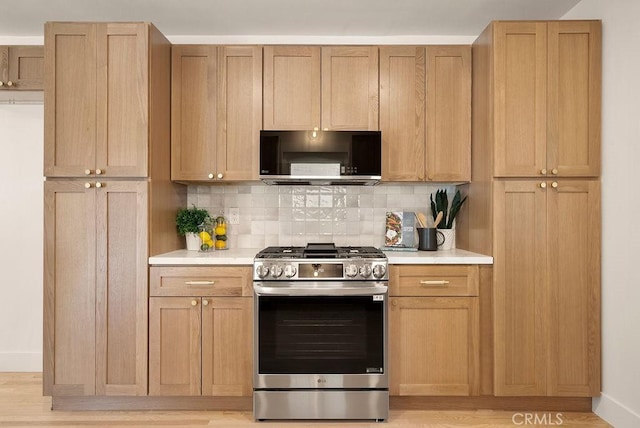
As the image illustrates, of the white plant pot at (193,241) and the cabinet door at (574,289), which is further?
the white plant pot at (193,241)

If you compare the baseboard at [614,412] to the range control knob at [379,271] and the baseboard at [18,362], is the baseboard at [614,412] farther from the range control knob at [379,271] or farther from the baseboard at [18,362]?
the baseboard at [18,362]

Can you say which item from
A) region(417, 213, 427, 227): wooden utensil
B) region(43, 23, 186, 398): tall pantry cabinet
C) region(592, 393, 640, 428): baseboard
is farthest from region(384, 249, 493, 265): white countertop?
region(43, 23, 186, 398): tall pantry cabinet

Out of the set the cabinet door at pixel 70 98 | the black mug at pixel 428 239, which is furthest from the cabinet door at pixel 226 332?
the black mug at pixel 428 239

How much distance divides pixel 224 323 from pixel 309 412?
0.69 metres

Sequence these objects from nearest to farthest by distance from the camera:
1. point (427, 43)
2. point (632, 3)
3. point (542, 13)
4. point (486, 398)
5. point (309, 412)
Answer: point (632, 3)
point (309, 412)
point (486, 398)
point (542, 13)
point (427, 43)

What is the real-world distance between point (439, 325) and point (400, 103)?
144 centimetres

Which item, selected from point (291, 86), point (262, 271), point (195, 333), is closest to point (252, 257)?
point (262, 271)

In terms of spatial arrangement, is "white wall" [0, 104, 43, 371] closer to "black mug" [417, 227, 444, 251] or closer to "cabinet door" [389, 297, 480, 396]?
"cabinet door" [389, 297, 480, 396]

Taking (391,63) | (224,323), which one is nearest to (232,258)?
(224,323)

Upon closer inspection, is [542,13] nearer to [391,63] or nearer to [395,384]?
[391,63]

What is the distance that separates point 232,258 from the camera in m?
2.61

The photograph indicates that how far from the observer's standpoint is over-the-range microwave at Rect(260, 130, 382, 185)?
111 inches

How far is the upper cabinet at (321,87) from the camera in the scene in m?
2.94
